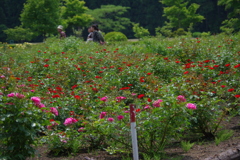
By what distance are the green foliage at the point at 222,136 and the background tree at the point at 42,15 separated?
22090 millimetres

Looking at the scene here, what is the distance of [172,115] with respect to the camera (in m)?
3.55

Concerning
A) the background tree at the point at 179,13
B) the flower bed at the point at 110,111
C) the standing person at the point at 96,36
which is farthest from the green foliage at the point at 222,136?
the background tree at the point at 179,13

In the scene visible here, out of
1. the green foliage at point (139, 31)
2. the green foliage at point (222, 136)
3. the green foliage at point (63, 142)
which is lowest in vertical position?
the green foliage at point (222, 136)

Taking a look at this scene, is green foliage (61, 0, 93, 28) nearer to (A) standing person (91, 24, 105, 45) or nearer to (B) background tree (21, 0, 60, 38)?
(B) background tree (21, 0, 60, 38)

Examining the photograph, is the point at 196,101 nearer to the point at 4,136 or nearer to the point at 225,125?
the point at 225,125

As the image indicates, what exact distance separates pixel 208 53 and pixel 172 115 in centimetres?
532

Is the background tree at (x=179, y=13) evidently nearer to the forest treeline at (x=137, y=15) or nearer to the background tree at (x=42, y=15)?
the forest treeline at (x=137, y=15)

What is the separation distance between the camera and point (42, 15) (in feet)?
81.5

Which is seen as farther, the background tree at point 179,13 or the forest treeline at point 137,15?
the forest treeline at point 137,15

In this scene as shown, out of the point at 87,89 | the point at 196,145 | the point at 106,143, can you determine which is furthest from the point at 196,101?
the point at 87,89

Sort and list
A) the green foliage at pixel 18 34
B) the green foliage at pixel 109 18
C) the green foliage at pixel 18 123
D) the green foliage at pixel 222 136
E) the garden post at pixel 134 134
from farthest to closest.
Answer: the green foliage at pixel 109 18
the green foliage at pixel 18 34
the green foliage at pixel 222 136
the green foliage at pixel 18 123
the garden post at pixel 134 134

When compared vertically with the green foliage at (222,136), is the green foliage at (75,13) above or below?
above

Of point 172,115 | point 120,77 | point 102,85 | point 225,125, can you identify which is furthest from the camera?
point 120,77

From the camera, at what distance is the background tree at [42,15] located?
24688 mm
